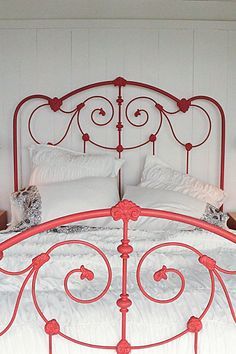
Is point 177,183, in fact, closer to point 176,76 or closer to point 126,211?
point 176,76

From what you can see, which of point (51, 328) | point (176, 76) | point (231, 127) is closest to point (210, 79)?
point (176, 76)

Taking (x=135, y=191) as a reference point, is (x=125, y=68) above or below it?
above

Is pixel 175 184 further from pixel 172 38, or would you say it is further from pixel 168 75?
pixel 172 38

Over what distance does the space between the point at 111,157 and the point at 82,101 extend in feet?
1.42

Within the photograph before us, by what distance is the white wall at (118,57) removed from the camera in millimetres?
3256

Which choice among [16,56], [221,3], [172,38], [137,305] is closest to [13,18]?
[16,56]

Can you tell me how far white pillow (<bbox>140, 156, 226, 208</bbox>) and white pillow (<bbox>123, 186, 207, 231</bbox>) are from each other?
0.19 m

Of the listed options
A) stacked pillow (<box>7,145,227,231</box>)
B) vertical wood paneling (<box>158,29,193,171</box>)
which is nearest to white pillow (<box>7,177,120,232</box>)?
stacked pillow (<box>7,145,227,231</box>)

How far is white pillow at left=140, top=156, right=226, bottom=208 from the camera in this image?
3074 mm

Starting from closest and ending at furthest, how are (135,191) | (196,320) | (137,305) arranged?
1. (196,320)
2. (137,305)
3. (135,191)

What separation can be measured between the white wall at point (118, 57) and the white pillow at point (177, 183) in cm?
29

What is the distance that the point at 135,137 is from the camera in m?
3.32

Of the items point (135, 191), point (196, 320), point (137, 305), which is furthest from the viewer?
point (135, 191)

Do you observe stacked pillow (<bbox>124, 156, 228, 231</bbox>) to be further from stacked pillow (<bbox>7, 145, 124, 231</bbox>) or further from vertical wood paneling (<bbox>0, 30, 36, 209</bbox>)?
vertical wood paneling (<bbox>0, 30, 36, 209</bbox>)
